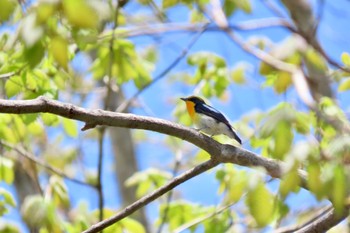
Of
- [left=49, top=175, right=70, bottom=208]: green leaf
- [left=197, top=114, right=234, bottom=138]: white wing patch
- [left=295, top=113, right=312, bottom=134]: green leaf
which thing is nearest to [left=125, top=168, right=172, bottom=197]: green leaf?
[left=49, top=175, right=70, bottom=208]: green leaf

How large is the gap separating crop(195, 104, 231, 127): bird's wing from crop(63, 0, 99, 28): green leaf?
3.08m

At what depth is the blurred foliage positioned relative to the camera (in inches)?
97.3

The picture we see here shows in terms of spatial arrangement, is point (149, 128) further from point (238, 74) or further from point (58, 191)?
point (238, 74)

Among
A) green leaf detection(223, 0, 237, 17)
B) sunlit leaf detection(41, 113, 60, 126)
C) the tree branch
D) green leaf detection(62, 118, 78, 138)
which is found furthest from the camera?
green leaf detection(62, 118, 78, 138)

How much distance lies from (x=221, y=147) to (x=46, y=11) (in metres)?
1.75

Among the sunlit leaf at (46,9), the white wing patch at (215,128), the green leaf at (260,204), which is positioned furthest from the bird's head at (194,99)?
the sunlit leaf at (46,9)

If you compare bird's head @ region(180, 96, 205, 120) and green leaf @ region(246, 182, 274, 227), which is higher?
bird's head @ region(180, 96, 205, 120)

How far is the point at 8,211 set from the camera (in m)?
5.45

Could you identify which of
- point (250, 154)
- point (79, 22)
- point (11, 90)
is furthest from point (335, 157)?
point (11, 90)

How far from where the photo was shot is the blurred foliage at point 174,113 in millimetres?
2471

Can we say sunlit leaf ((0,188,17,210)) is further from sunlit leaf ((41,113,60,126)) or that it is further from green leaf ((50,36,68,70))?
green leaf ((50,36,68,70))

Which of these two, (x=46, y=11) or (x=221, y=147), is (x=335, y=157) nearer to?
(x=46, y=11)

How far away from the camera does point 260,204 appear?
264cm

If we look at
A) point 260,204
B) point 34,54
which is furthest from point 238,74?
point 34,54
